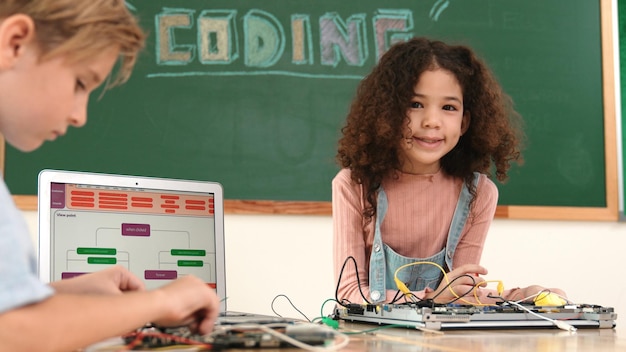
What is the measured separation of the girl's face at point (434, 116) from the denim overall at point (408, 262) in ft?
0.51

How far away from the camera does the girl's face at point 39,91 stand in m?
0.77

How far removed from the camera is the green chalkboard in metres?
2.59

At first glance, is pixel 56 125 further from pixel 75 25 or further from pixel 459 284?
pixel 459 284

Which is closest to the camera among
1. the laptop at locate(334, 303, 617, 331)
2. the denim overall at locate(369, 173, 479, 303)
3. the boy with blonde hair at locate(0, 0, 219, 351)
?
the boy with blonde hair at locate(0, 0, 219, 351)

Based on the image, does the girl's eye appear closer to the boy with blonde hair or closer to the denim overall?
the boy with blonde hair

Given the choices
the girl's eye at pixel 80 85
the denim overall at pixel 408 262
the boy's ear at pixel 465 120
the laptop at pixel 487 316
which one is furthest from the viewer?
the boy's ear at pixel 465 120

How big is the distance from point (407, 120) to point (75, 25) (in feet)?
3.93

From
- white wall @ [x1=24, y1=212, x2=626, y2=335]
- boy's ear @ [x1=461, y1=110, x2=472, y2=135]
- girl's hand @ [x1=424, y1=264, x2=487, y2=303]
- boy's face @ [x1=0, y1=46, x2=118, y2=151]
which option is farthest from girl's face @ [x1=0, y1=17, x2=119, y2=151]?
white wall @ [x1=24, y1=212, x2=626, y2=335]

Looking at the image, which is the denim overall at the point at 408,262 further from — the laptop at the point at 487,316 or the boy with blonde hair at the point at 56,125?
the boy with blonde hair at the point at 56,125

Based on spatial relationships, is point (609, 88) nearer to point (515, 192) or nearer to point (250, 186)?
point (515, 192)

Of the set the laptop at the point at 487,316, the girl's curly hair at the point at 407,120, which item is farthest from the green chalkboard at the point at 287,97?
the laptop at the point at 487,316

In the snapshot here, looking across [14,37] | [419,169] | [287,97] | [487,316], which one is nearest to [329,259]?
[287,97]

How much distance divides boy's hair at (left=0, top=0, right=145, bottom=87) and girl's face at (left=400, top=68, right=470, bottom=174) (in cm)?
112

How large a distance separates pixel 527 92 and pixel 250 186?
46.1 inches
